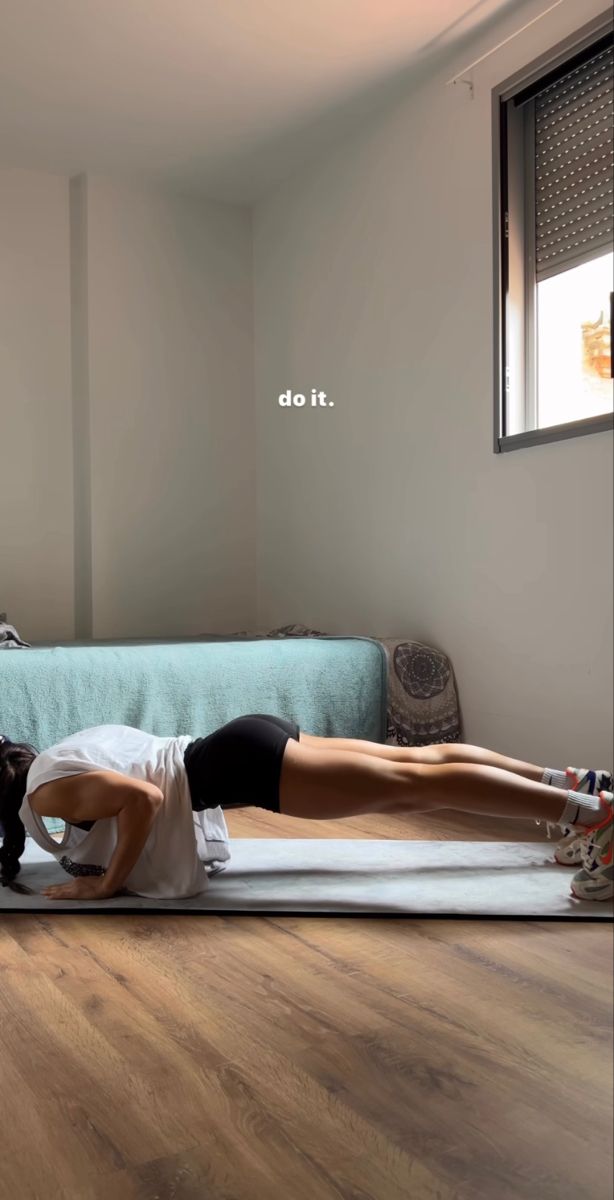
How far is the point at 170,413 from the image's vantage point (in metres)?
3.79

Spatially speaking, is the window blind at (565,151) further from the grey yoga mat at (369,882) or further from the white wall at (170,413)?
the white wall at (170,413)

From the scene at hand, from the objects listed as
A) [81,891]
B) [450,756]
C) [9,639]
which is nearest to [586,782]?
[450,756]

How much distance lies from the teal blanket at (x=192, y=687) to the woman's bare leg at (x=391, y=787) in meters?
0.99

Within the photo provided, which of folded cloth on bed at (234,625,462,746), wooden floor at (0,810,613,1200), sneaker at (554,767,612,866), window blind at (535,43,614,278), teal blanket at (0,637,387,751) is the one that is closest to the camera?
wooden floor at (0,810,613,1200)

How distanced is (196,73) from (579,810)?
2406mm

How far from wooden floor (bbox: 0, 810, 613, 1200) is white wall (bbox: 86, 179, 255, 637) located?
2181 millimetres

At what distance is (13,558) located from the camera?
3.59m

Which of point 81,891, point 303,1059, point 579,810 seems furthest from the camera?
point 81,891

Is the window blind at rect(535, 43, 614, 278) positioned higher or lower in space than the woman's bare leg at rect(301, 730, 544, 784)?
higher

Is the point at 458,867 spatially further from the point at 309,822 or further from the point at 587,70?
the point at 587,70

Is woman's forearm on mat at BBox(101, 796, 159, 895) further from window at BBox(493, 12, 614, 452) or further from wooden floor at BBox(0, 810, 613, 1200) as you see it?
window at BBox(493, 12, 614, 452)

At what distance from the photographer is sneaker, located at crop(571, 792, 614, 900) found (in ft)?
4.81

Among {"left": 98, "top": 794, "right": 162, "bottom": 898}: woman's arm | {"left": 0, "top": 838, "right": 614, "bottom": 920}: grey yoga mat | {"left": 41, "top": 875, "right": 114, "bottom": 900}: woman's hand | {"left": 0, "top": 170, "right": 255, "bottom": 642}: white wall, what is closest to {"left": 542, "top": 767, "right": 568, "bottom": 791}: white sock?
{"left": 0, "top": 838, "right": 614, "bottom": 920}: grey yoga mat

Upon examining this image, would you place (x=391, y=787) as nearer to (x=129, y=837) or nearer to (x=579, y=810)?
(x=579, y=810)
